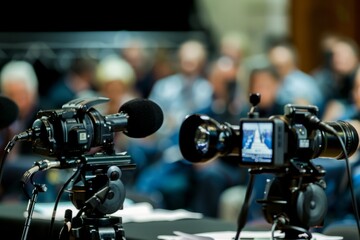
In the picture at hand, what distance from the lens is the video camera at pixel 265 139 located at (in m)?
3.70

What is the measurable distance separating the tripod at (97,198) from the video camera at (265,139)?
0.27 meters

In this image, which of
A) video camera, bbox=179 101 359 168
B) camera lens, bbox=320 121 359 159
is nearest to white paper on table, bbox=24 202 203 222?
video camera, bbox=179 101 359 168

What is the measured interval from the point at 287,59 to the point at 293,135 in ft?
21.7

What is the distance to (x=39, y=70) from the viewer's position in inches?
449

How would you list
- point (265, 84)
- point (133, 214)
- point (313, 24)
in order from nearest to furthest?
point (133, 214) < point (265, 84) < point (313, 24)

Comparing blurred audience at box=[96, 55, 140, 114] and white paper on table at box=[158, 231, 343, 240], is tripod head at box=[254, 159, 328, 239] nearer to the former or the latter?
white paper on table at box=[158, 231, 343, 240]

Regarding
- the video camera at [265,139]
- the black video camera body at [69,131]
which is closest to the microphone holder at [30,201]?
the black video camera body at [69,131]

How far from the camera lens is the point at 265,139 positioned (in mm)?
3703

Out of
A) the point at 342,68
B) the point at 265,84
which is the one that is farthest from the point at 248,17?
the point at 265,84

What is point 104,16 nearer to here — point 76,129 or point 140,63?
point 140,63

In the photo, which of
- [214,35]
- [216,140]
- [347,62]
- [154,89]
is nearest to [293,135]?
[216,140]

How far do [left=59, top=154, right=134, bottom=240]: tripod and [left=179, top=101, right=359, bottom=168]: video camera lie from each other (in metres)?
0.27

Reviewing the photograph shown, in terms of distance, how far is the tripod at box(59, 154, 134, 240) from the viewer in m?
3.90

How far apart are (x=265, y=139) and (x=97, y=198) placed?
0.62 m
